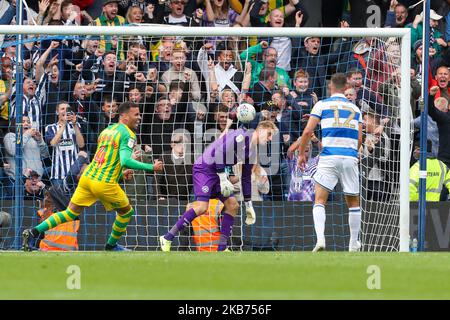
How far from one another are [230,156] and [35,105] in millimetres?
2933

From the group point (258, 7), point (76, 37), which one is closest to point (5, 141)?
point (76, 37)

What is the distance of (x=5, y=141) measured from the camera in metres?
16.6

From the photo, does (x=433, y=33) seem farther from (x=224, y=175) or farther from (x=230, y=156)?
(x=224, y=175)

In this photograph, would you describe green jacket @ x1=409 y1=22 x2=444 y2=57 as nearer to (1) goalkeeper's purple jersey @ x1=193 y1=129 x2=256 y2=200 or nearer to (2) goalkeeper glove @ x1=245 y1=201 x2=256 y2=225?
(1) goalkeeper's purple jersey @ x1=193 y1=129 x2=256 y2=200

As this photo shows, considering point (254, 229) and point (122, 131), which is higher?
point (122, 131)

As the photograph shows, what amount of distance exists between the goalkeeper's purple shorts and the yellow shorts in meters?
1.15

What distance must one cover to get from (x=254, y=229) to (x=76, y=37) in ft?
11.8

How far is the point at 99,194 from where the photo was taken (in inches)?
577

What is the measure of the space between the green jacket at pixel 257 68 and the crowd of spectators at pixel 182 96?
0.02 metres

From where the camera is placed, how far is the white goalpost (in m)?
14.8

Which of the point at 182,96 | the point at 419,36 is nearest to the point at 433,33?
the point at 419,36

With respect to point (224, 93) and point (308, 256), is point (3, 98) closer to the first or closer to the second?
point (224, 93)

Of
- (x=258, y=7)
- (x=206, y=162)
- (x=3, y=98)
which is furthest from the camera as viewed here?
(x=258, y=7)

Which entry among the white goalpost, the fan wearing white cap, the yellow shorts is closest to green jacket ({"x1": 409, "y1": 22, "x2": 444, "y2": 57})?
the fan wearing white cap
